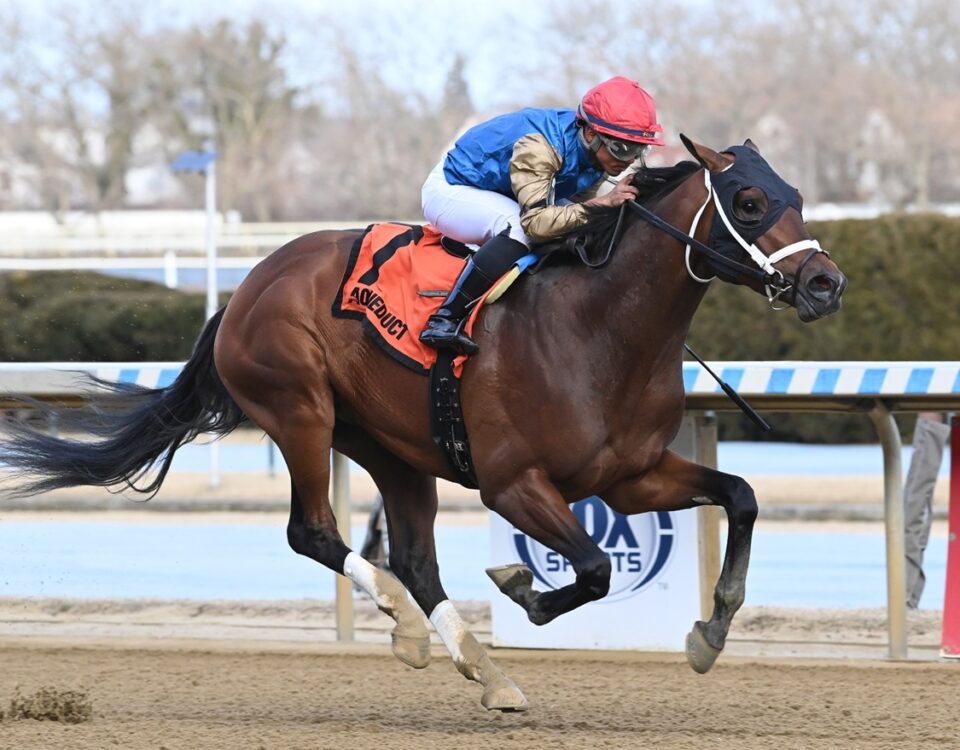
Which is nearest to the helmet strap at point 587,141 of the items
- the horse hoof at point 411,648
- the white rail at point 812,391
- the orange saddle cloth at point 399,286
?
the orange saddle cloth at point 399,286

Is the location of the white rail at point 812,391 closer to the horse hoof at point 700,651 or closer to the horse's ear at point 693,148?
the horse hoof at point 700,651

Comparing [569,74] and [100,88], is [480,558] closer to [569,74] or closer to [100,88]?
[569,74]

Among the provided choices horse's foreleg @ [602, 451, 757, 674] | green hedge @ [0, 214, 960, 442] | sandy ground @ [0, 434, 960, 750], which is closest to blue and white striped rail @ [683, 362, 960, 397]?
sandy ground @ [0, 434, 960, 750]

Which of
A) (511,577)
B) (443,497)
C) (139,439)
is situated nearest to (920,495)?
(511,577)

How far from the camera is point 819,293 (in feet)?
14.3

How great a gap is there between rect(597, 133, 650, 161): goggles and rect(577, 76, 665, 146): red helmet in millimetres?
33

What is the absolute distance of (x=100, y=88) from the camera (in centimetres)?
4006

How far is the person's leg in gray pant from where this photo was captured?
7996mm

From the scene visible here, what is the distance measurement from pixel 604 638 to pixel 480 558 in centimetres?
384

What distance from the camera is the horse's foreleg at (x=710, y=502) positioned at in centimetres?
485

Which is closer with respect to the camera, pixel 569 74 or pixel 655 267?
pixel 655 267

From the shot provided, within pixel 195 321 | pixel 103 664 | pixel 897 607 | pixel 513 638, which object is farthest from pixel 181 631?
pixel 195 321

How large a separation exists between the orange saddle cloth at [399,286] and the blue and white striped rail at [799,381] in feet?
4.56

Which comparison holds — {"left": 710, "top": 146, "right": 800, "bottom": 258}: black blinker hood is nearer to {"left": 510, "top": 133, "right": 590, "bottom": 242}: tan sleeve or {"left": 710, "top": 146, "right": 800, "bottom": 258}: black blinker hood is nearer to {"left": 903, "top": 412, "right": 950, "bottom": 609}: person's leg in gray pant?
{"left": 510, "top": 133, "right": 590, "bottom": 242}: tan sleeve
